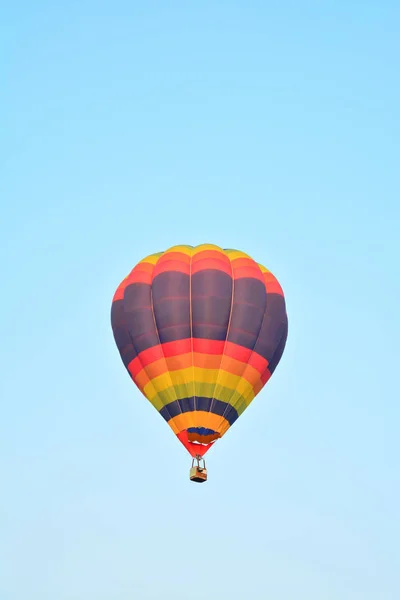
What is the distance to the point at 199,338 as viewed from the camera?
42594mm

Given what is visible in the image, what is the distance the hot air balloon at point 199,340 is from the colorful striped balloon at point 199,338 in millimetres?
28

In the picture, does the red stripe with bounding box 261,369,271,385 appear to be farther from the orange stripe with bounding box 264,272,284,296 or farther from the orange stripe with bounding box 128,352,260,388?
the orange stripe with bounding box 264,272,284,296

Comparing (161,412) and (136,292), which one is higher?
(136,292)

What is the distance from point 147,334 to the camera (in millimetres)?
43000

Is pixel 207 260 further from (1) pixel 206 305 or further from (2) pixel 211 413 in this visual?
(2) pixel 211 413

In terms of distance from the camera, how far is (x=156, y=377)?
43.0m

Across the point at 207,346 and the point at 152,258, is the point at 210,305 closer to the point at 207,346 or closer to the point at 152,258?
the point at 207,346

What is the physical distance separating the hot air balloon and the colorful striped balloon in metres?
0.03

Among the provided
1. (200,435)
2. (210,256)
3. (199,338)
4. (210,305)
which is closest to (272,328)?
(210,305)

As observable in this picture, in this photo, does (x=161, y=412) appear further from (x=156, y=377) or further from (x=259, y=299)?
(x=259, y=299)

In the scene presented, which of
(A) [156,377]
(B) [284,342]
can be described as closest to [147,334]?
(A) [156,377]

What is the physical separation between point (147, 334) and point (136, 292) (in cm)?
138

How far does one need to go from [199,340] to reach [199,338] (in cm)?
6

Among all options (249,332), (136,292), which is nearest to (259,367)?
(249,332)
